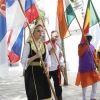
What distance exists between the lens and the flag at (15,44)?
4478 millimetres

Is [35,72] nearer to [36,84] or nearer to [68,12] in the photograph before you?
[36,84]

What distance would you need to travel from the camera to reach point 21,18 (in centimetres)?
406

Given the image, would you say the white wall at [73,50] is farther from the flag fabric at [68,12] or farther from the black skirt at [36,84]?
the black skirt at [36,84]

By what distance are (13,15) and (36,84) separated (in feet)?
4.27

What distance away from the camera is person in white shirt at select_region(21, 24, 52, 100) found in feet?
12.6

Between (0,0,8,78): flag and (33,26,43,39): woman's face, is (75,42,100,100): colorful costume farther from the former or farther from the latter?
(0,0,8,78): flag

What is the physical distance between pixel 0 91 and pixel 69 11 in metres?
3.45

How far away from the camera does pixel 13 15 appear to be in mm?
4180

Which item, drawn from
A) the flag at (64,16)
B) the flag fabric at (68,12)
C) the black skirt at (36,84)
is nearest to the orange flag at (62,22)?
the flag at (64,16)

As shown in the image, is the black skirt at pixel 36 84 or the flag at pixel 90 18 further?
the flag at pixel 90 18

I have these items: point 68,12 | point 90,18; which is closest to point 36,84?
point 68,12

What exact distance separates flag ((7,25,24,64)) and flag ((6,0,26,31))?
30cm

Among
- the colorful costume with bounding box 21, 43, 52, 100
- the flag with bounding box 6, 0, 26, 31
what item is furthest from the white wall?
the colorful costume with bounding box 21, 43, 52, 100

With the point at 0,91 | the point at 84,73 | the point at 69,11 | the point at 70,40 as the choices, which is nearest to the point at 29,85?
the point at 84,73
